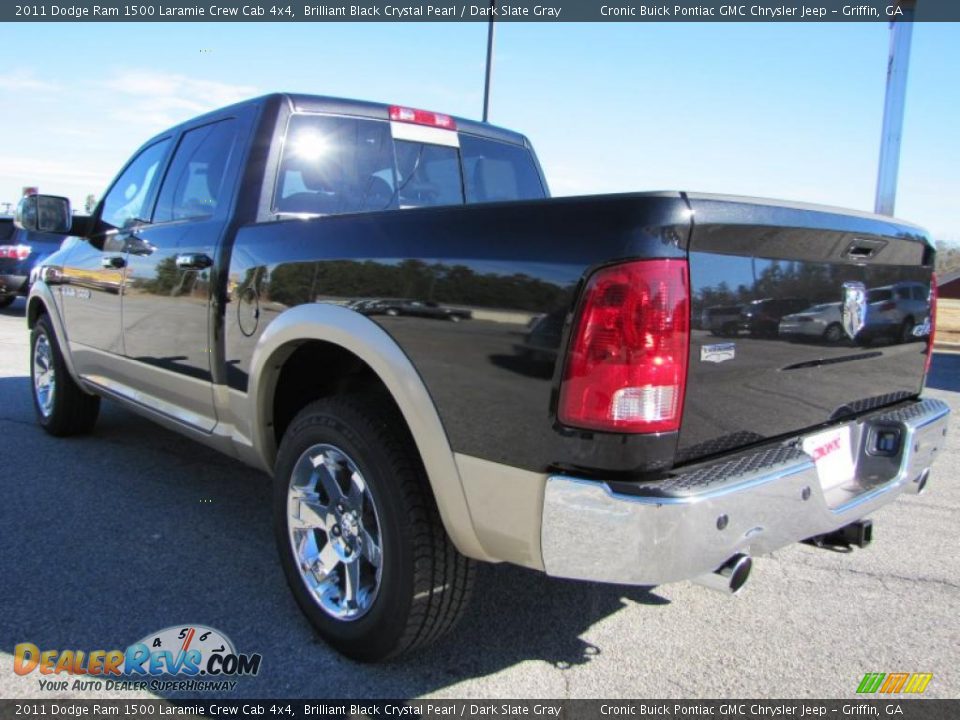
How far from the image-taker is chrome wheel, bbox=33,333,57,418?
195 inches

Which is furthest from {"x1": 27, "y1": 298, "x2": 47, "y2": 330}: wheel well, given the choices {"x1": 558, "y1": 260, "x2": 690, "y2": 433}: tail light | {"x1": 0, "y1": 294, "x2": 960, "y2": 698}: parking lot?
{"x1": 558, "y1": 260, "x2": 690, "y2": 433}: tail light

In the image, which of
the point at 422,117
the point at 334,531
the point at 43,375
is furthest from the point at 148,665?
the point at 43,375

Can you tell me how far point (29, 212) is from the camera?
4129 millimetres

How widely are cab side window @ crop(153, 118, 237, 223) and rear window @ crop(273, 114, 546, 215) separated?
0.35m

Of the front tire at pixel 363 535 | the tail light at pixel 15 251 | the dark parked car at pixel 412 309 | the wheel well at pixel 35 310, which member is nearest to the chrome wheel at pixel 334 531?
the front tire at pixel 363 535

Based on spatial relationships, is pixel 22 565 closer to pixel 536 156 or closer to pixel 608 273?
pixel 608 273

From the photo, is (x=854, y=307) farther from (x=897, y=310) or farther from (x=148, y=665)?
(x=148, y=665)

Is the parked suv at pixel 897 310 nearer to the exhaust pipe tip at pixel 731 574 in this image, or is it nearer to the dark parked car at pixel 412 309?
the exhaust pipe tip at pixel 731 574

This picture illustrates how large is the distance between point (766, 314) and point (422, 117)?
224cm

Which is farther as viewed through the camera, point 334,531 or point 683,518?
point 334,531

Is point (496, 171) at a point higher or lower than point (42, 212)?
higher

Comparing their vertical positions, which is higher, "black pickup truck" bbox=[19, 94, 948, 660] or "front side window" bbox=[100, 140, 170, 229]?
"front side window" bbox=[100, 140, 170, 229]

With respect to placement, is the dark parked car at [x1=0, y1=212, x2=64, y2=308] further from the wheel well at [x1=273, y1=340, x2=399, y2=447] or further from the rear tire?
the wheel well at [x1=273, y1=340, x2=399, y2=447]

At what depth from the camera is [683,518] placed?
1.72 metres
